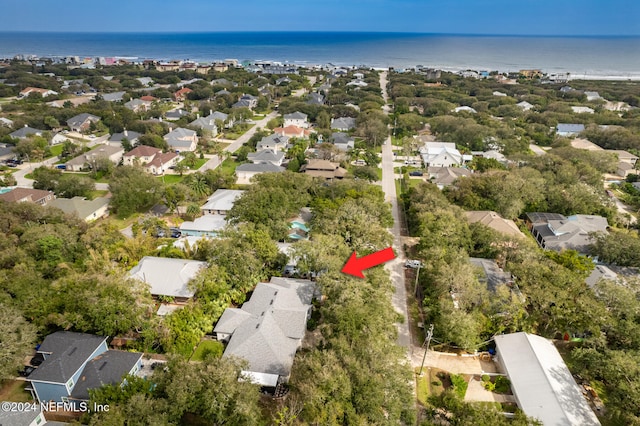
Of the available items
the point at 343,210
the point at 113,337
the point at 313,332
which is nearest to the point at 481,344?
the point at 313,332

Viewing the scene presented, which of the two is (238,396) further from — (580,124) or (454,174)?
(580,124)

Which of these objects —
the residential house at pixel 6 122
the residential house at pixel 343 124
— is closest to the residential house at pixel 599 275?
the residential house at pixel 343 124

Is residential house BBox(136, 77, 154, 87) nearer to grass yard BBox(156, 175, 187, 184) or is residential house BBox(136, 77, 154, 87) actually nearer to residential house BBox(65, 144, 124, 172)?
residential house BBox(65, 144, 124, 172)

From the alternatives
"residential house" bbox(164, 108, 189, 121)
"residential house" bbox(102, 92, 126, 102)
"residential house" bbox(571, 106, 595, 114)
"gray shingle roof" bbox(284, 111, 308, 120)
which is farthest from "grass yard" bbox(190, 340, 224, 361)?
"residential house" bbox(571, 106, 595, 114)

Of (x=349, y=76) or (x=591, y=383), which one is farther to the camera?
(x=349, y=76)

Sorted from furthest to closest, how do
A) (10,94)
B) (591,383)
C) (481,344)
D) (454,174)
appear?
(10,94) → (454,174) → (481,344) → (591,383)

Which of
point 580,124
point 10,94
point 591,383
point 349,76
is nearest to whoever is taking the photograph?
point 591,383

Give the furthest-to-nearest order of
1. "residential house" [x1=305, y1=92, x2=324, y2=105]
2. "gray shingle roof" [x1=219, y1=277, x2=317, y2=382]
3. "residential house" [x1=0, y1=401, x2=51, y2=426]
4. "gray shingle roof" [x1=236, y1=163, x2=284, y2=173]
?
"residential house" [x1=305, y1=92, x2=324, y2=105] < "gray shingle roof" [x1=236, y1=163, x2=284, y2=173] < "gray shingle roof" [x1=219, y1=277, x2=317, y2=382] < "residential house" [x1=0, y1=401, x2=51, y2=426]
